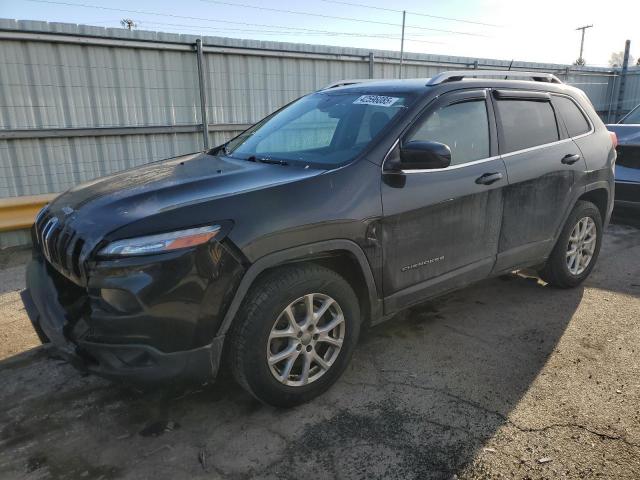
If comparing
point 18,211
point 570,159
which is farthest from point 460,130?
point 18,211

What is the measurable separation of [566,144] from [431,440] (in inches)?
110

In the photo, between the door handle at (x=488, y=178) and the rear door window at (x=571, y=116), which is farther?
the rear door window at (x=571, y=116)

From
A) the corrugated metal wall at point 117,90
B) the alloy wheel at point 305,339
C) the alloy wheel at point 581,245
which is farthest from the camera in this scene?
the corrugated metal wall at point 117,90

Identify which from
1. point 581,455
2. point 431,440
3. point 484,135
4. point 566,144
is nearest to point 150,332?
point 431,440

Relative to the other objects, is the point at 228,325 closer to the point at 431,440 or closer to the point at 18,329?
the point at 431,440

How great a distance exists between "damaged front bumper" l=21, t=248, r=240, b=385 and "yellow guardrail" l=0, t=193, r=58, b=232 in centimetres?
380

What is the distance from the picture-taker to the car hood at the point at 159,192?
231cm

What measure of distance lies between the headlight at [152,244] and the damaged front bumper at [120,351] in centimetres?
8

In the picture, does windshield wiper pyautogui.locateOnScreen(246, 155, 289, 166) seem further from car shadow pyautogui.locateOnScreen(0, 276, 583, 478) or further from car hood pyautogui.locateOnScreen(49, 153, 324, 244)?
car shadow pyautogui.locateOnScreen(0, 276, 583, 478)

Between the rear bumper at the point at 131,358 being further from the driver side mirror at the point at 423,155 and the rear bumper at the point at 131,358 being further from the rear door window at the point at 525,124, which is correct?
the rear door window at the point at 525,124

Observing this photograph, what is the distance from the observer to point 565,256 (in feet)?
14.0

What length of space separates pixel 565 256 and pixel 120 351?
12.1 feet

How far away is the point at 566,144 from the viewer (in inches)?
159

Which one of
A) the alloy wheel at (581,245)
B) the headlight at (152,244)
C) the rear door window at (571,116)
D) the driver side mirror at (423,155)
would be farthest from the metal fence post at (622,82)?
the headlight at (152,244)
